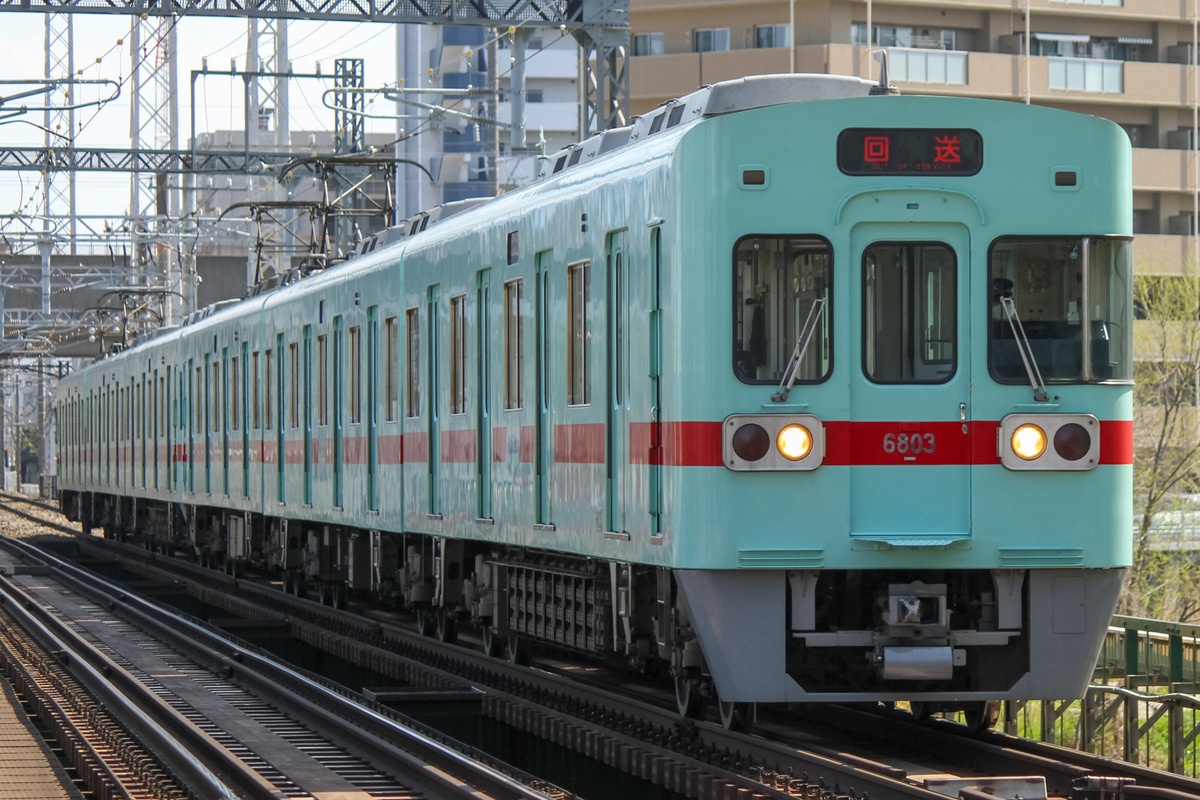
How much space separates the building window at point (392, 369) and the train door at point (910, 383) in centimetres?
675

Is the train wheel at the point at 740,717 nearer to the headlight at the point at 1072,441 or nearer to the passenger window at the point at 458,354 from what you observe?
the headlight at the point at 1072,441

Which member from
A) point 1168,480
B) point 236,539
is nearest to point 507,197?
point 236,539

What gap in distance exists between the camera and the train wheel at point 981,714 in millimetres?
9375

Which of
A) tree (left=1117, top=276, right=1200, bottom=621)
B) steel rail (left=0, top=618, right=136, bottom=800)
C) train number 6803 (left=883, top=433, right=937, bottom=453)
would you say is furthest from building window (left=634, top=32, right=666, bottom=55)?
train number 6803 (left=883, top=433, right=937, bottom=453)

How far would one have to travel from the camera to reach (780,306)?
345 inches

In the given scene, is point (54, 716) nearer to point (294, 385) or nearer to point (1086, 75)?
point (294, 385)

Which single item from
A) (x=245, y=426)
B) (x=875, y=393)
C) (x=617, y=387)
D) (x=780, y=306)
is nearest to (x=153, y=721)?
(x=617, y=387)

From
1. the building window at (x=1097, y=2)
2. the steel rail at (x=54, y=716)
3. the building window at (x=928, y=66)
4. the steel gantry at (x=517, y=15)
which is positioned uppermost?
the building window at (x=1097, y=2)

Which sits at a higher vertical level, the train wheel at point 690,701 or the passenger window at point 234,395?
the passenger window at point 234,395

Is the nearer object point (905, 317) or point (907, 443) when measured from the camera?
point (907, 443)

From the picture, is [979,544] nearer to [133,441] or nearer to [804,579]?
[804,579]

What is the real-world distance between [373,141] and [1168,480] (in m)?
72.7

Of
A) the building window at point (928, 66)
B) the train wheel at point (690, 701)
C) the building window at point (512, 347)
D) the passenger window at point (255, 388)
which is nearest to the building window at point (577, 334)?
the building window at point (512, 347)

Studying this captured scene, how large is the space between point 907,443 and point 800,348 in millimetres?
651
